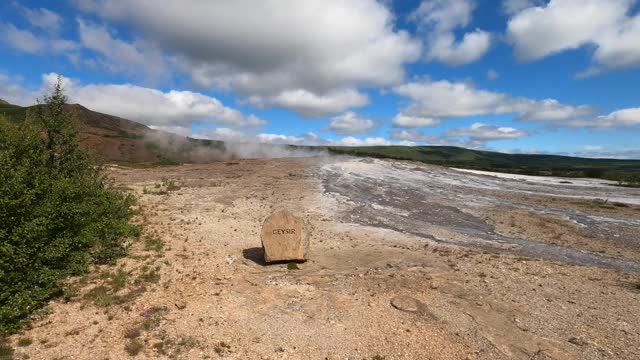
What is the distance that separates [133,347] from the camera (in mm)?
11406

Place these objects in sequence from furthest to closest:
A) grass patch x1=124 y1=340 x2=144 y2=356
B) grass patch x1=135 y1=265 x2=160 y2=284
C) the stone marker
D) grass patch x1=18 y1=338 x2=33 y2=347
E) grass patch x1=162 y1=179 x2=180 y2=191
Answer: grass patch x1=162 y1=179 x2=180 y2=191 < the stone marker < grass patch x1=135 y1=265 x2=160 y2=284 < grass patch x1=18 y1=338 x2=33 y2=347 < grass patch x1=124 y1=340 x2=144 y2=356

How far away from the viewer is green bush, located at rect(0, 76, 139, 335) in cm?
1263

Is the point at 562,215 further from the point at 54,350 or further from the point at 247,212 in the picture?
the point at 54,350

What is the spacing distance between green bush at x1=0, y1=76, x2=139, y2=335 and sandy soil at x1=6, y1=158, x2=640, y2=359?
86cm

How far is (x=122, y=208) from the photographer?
22.0 meters

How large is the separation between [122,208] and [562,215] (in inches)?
1267

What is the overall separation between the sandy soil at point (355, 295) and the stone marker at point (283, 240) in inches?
22.8

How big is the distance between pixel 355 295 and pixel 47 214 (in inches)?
435

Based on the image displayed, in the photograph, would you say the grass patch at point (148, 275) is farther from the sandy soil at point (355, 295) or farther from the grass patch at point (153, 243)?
the grass patch at point (153, 243)

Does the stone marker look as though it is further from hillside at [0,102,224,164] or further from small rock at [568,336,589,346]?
hillside at [0,102,224,164]

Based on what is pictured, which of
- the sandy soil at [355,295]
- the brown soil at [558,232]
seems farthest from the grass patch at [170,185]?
the brown soil at [558,232]

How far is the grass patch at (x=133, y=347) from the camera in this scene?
11211 mm

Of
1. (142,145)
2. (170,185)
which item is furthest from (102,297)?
(142,145)

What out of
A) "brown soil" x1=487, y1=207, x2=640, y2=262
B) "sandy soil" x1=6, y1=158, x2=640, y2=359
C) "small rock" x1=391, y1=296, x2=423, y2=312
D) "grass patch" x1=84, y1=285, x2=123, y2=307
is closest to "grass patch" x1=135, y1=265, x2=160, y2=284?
"sandy soil" x1=6, y1=158, x2=640, y2=359
